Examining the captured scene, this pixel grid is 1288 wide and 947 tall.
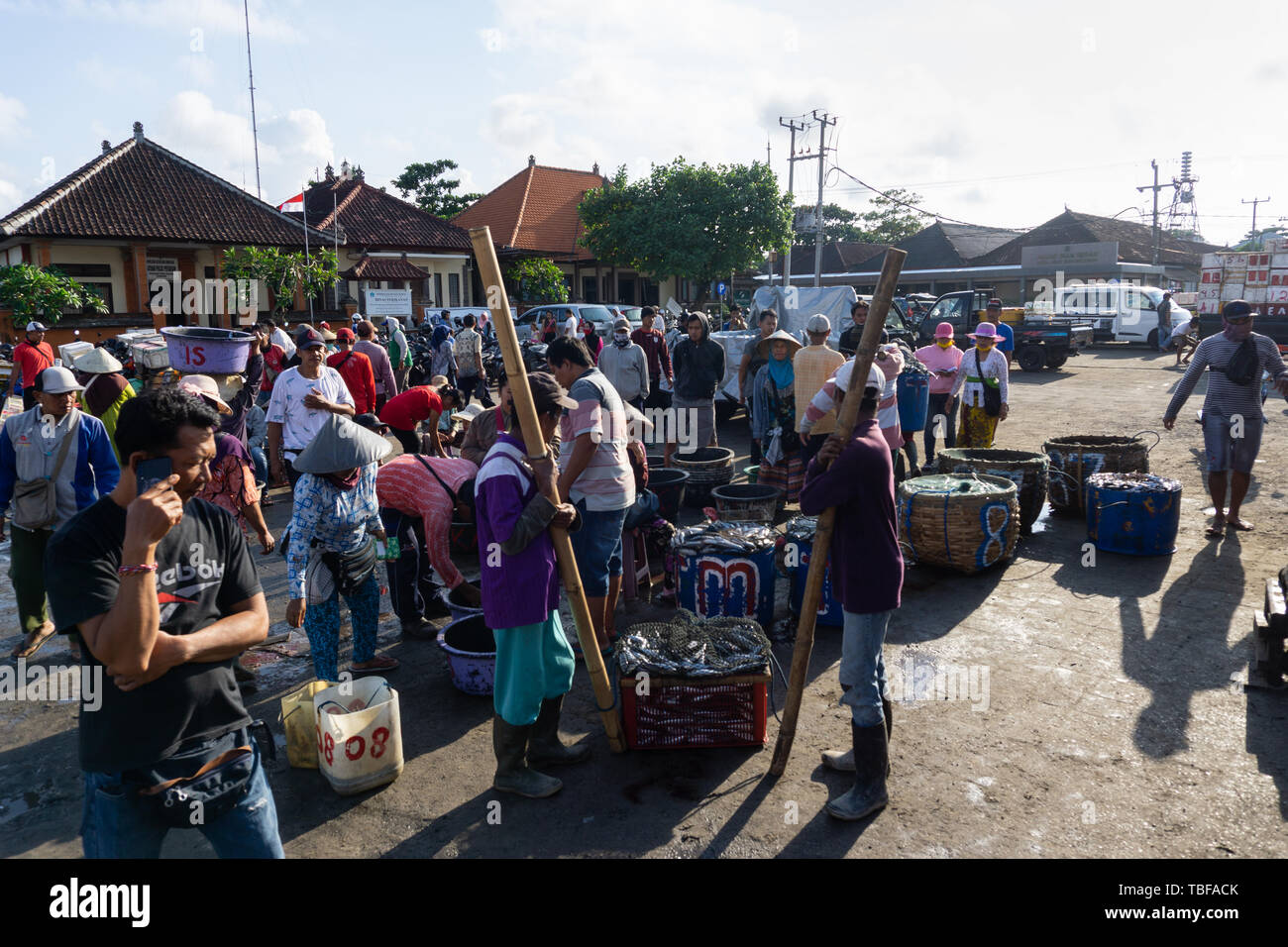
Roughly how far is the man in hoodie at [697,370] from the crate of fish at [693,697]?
18.3 ft

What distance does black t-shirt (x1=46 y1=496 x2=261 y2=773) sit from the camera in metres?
2.08

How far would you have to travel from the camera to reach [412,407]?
745 centimetres

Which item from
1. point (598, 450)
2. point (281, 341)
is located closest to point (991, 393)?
point (598, 450)

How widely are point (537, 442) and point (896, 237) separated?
2552 inches

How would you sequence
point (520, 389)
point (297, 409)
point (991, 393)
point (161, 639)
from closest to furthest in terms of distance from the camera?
point (161, 639)
point (520, 389)
point (297, 409)
point (991, 393)

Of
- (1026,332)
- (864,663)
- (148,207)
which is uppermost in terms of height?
(148,207)

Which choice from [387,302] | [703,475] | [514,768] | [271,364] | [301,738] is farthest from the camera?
[387,302]

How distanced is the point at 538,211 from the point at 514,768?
39.0 m

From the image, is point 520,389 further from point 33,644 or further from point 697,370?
point 697,370

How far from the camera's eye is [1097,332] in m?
27.7

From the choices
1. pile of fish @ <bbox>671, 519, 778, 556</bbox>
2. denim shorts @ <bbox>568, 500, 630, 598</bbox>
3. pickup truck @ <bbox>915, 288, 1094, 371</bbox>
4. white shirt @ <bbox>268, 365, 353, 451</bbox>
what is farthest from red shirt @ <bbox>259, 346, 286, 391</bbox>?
pickup truck @ <bbox>915, 288, 1094, 371</bbox>

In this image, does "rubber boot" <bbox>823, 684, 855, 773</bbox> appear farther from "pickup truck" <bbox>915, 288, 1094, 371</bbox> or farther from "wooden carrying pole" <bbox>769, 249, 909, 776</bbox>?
"pickup truck" <bbox>915, 288, 1094, 371</bbox>
